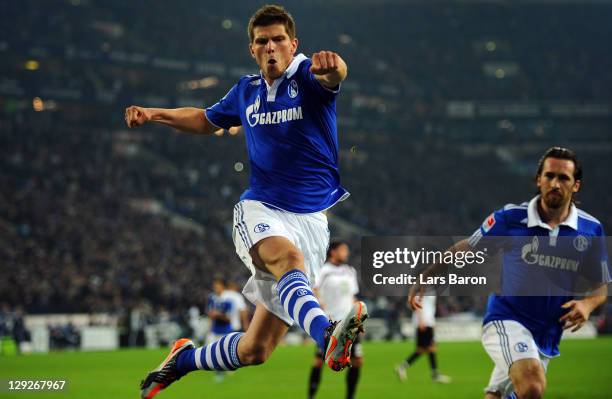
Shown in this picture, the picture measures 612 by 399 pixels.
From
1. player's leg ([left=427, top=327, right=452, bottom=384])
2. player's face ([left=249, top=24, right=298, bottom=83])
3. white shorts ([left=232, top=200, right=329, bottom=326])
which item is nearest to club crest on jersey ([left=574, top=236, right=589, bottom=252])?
white shorts ([left=232, top=200, right=329, bottom=326])

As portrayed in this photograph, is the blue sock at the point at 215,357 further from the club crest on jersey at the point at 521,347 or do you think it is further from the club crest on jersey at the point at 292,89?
the club crest on jersey at the point at 521,347

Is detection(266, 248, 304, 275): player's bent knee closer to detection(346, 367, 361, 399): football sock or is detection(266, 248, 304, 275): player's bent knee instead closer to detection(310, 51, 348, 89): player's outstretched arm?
detection(310, 51, 348, 89): player's outstretched arm

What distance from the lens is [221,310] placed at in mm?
18094

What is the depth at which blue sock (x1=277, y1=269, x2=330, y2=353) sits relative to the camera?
5.15 metres

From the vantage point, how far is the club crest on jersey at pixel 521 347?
655 centimetres

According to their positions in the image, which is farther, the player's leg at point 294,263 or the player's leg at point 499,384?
the player's leg at point 499,384

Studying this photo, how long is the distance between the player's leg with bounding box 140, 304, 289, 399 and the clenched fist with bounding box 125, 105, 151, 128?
1.61 meters

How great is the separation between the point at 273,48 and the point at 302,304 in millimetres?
1820

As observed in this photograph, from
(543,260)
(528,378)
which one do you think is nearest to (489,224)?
(543,260)

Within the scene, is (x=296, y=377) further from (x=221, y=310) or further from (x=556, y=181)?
(x=556, y=181)

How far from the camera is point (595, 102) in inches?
2226

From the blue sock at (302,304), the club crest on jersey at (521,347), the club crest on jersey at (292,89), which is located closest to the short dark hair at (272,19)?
the club crest on jersey at (292,89)

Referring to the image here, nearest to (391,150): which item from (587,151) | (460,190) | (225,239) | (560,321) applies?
(460,190)

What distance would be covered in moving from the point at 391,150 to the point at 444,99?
20.9ft
